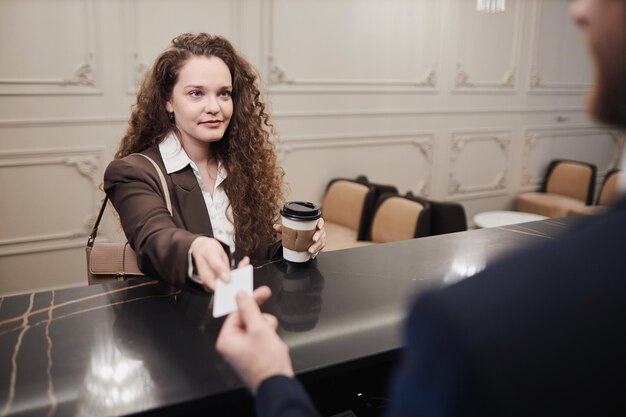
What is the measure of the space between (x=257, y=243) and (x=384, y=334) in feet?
2.67

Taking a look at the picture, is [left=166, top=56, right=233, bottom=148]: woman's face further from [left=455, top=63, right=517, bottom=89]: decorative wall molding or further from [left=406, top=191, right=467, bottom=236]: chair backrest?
[left=455, top=63, right=517, bottom=89]: decorative wall molding

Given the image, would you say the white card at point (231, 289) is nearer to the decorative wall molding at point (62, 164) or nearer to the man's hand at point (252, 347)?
the man's hand at point (252, 347)

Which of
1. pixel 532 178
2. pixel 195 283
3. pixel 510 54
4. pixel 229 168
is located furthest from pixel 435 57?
pixel 195 283

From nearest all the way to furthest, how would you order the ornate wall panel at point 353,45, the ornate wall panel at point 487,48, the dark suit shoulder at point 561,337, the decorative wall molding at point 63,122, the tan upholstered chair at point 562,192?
the dark suit shoulder at point 561,337
the decorative wall molding at point 63,122
the ornate wall panel at point 353,45
the ornate wall panel at point 487,48
the tan upholstered chair at point 562,192

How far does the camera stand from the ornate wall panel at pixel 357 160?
4766 millimetres

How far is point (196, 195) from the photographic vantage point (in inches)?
75.3

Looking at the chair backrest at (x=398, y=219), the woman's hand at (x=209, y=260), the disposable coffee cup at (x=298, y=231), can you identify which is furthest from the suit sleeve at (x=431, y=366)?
the chair backrest at (x=398, y=219)

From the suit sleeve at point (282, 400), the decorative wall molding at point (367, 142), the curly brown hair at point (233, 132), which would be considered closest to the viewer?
the suit sleeve at point (282, 400)

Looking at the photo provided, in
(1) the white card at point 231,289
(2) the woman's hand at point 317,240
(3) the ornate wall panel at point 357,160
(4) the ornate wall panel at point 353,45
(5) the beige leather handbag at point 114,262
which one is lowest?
(3) the ornate wall panel at point 357,160

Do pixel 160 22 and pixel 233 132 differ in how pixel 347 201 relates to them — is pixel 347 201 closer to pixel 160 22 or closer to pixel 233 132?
pixel 160 22

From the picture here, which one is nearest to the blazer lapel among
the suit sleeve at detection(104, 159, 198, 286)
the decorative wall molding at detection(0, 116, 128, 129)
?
the suit sleeve at detection(104, 159, 198, 286)

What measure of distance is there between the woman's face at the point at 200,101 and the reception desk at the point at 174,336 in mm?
599

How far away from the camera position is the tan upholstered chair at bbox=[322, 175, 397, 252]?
4.39 metres

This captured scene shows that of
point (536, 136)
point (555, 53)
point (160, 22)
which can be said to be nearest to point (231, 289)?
point (160, 22)
